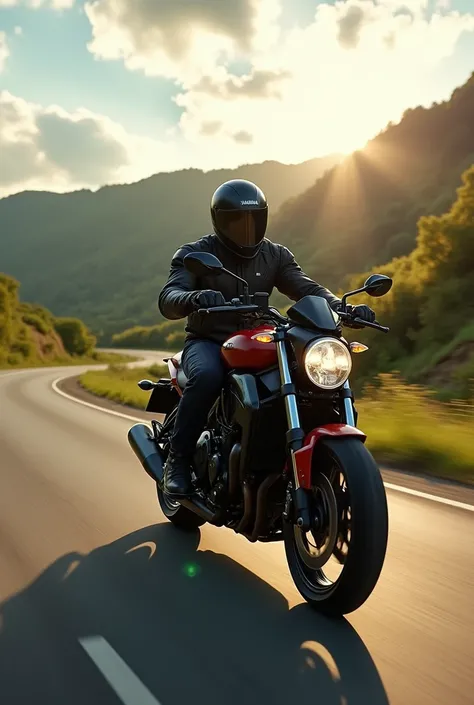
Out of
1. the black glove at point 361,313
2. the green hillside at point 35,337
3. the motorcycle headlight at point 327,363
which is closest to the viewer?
the motorcycle headlight at point 327,363

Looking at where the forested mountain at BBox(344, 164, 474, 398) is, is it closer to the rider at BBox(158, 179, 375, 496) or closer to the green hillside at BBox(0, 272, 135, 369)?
the rider at BBox(158, 179, 375, 496)

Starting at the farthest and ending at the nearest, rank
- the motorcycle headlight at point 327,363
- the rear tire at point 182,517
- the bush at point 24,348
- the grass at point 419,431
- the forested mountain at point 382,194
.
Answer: the forested mountain at point 382,194 < the bush at point 24,348 < the grass at point 419,431 < the rear tire at point 182,517 < the motorcycle headlight at point 327,363

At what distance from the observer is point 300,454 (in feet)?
11.4

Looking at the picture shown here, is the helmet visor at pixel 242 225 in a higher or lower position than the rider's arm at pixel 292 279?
higher

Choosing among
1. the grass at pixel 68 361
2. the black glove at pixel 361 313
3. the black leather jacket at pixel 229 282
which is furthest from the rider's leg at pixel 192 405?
the grass at pixel 68 361

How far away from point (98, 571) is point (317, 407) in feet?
5.37

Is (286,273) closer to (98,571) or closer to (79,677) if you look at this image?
(98,571)

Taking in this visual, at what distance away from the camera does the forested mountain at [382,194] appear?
234ft

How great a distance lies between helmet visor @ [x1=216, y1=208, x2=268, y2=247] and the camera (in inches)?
178

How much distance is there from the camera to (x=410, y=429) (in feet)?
28.3

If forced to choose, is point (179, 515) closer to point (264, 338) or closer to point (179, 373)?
point (179, 373)

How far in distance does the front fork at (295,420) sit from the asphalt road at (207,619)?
0.52m

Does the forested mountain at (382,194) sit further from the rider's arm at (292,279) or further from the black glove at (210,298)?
the black glove at (210,298)

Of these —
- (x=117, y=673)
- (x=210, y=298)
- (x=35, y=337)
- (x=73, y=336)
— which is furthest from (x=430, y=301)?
(x=73, y=336)
